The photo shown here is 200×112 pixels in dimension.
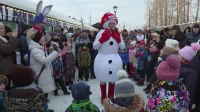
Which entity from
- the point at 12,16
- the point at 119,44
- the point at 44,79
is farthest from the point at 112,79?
the point at 12,16

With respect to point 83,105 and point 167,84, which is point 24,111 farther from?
point 167,84

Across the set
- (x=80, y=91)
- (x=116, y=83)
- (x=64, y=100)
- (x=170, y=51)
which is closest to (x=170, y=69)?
(x=116, y=83)

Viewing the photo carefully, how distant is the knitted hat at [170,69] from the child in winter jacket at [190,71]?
0.43 meters

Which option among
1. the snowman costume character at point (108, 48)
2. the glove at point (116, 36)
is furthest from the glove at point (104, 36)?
the glove at point (116, 36)

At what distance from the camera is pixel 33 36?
358cm

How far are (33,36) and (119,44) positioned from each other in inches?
64.4

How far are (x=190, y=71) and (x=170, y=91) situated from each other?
0.59m

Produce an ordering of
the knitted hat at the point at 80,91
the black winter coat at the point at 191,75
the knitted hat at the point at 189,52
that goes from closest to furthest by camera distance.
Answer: the knitted hat at the point at 80,91, the black winter coat at the point at 191,75, the knitted hat at the point at 189,52

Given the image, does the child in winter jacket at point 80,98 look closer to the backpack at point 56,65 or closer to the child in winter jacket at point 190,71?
the child in winter jacket at point 190,71

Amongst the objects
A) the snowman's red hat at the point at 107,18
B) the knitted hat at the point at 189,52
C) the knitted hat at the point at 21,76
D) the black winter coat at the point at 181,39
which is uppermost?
the snowman's red hat at the point at 107,18

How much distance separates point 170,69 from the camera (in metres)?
2.40

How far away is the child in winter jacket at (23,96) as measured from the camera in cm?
216

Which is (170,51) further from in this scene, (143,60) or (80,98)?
(143,60)

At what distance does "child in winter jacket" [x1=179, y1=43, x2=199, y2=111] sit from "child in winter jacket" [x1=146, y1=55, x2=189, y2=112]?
323mm
